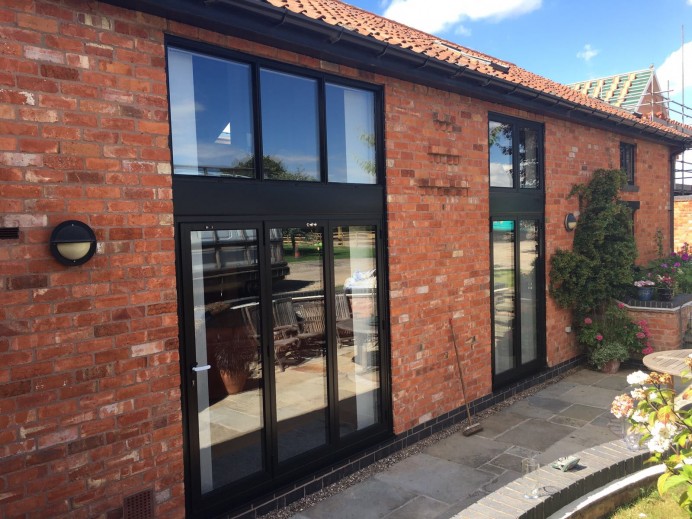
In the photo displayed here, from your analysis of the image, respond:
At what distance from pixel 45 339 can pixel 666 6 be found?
21294 mm

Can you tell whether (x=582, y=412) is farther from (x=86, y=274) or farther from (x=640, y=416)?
(x=86, y=274)

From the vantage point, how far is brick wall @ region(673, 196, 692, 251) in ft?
53.1

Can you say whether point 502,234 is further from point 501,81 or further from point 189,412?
point 189,412

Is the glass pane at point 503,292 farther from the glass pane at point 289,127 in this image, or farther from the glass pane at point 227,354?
the glass pane at point 227,354

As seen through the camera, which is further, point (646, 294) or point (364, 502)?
point (646, 294)

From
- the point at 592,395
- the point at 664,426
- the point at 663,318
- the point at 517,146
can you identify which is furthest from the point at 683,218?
the point at 664,426

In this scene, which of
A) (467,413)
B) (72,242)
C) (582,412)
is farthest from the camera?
(582,412)

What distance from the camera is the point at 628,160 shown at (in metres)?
10.4

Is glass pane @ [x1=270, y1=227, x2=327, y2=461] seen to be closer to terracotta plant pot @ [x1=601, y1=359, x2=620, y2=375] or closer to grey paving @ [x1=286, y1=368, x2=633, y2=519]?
grey paving @ [x1=286, y1=368, x2=633, y2=519]

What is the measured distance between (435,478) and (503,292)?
311 centimetres

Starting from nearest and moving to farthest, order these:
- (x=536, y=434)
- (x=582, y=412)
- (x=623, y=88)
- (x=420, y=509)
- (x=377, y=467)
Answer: (x=420, y=509), (x=377, y=467), (x=536, y=434), (x=582, y=412), (x=623, y=88)

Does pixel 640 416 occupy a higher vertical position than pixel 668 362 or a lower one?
higher

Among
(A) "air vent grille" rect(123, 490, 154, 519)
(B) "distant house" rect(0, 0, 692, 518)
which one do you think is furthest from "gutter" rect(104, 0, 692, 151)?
(A) "air vent grille" rect(123, 490, 154, 519)

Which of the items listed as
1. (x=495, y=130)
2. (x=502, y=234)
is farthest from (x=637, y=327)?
(x=495, y=130)
